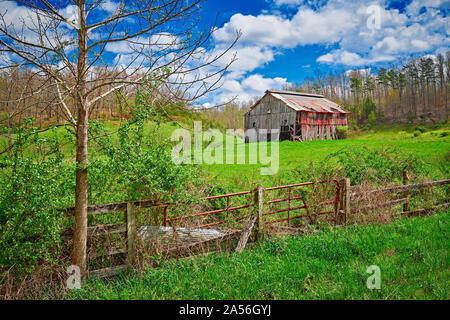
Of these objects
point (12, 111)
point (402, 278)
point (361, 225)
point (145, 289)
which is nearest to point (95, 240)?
point (145, 289)

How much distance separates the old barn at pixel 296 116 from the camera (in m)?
32.2

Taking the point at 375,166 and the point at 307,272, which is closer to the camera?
the point at 307,272

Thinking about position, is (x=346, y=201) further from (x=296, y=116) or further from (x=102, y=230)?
(x=296, y=116)

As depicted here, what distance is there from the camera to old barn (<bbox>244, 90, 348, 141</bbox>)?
3225 cm

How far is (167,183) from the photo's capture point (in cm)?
532

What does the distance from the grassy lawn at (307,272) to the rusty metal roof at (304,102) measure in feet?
89.0

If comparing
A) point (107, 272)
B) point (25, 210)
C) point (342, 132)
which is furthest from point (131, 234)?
point (342, 132)

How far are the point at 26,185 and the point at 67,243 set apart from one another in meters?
1.35

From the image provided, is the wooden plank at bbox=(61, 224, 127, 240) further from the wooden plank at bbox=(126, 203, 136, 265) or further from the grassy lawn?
the grassy lawn

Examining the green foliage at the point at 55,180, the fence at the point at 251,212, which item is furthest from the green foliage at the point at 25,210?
the fence at the point at 251,212

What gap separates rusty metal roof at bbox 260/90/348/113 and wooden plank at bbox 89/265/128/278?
2900cm

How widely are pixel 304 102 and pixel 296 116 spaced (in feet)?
14.2

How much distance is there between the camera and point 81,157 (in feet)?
14.9

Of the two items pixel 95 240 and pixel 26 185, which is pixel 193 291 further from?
pixel 26 185
